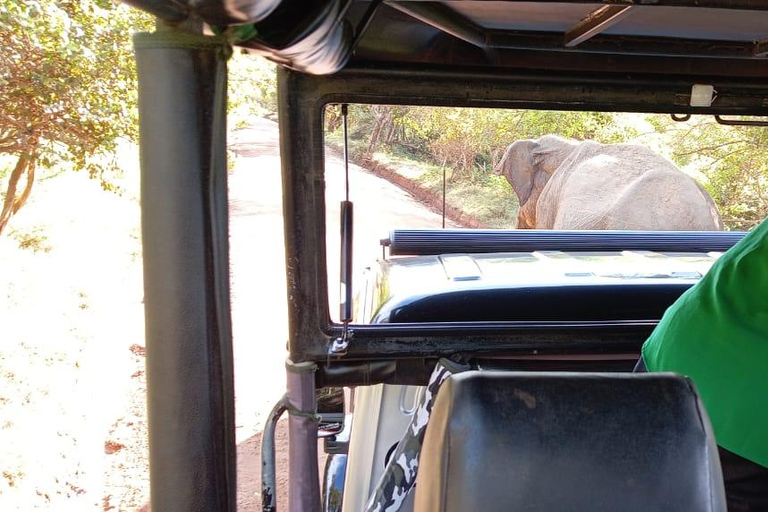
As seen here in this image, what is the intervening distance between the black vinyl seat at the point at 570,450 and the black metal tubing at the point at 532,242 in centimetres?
260

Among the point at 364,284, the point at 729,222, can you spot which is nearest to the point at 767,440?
the point at 364,284

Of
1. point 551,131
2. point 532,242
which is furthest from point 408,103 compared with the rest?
point 551,131

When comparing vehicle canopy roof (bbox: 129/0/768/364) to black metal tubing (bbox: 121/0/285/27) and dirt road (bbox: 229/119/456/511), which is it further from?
dirt road (bbox: 229/119/456/511)

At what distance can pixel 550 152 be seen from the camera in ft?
37.6

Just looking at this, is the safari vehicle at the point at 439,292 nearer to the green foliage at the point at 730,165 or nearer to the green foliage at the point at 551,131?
the green foliage at the point at 551,131

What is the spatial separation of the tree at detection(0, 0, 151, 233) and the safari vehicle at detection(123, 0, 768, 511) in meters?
4.50

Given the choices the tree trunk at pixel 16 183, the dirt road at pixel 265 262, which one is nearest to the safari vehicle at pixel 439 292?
the dirt road at pixel 265 262

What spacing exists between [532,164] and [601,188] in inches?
85.1

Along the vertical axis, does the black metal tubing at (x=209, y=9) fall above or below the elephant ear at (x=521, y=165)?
below

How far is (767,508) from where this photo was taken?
4.47 feet

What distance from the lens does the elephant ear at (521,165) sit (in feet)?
37.9

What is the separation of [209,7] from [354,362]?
1.08 metres

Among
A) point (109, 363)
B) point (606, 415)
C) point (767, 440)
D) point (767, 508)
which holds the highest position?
point (606, 415)

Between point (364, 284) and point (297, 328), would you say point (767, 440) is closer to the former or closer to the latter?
point (297, 328)
